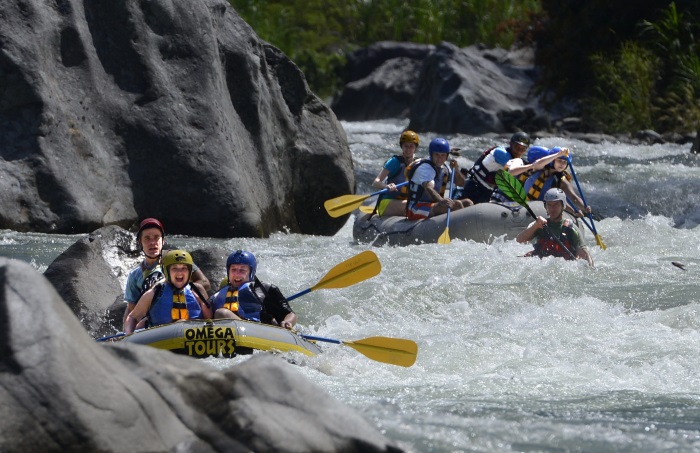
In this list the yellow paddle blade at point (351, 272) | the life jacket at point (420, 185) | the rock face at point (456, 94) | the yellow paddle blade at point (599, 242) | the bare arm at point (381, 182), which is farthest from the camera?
the rock face at point (456, 94)

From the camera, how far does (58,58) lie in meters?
11.4

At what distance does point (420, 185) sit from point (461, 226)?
2.29 feet

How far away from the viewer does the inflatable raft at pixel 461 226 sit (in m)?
11.2

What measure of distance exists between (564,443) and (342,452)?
50.5 inches

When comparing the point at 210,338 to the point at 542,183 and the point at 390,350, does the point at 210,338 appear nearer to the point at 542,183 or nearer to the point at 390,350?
the point at 390,350

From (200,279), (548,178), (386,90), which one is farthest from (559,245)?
(386,90)

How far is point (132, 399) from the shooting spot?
12.5ft

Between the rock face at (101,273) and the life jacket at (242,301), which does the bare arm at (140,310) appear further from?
the rock face at (101,273)

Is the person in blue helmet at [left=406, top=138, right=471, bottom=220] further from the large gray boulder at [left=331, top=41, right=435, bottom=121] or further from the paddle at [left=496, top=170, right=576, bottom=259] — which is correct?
the large gray boulder at [left=331, top=41, right=435, bottom=121]

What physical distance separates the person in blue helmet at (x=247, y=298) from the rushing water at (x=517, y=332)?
379 mm

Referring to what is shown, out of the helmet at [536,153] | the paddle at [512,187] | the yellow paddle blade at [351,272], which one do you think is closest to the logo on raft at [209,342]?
the yellow paddle blade at [351,272]

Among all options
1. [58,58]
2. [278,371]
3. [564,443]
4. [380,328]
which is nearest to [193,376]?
[278,371]

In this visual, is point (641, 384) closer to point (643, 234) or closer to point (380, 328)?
point (380, 328)

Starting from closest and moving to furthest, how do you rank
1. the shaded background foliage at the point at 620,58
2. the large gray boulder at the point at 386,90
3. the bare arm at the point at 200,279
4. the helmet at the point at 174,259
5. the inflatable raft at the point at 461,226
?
the helmet at the point at 174,259 → the bare arm at the point at 200,279 → the inflatable raft at the point at 461,226 → the shaded background foliage at the point at 620,58 → the large gray boulder at the point at 386,90
